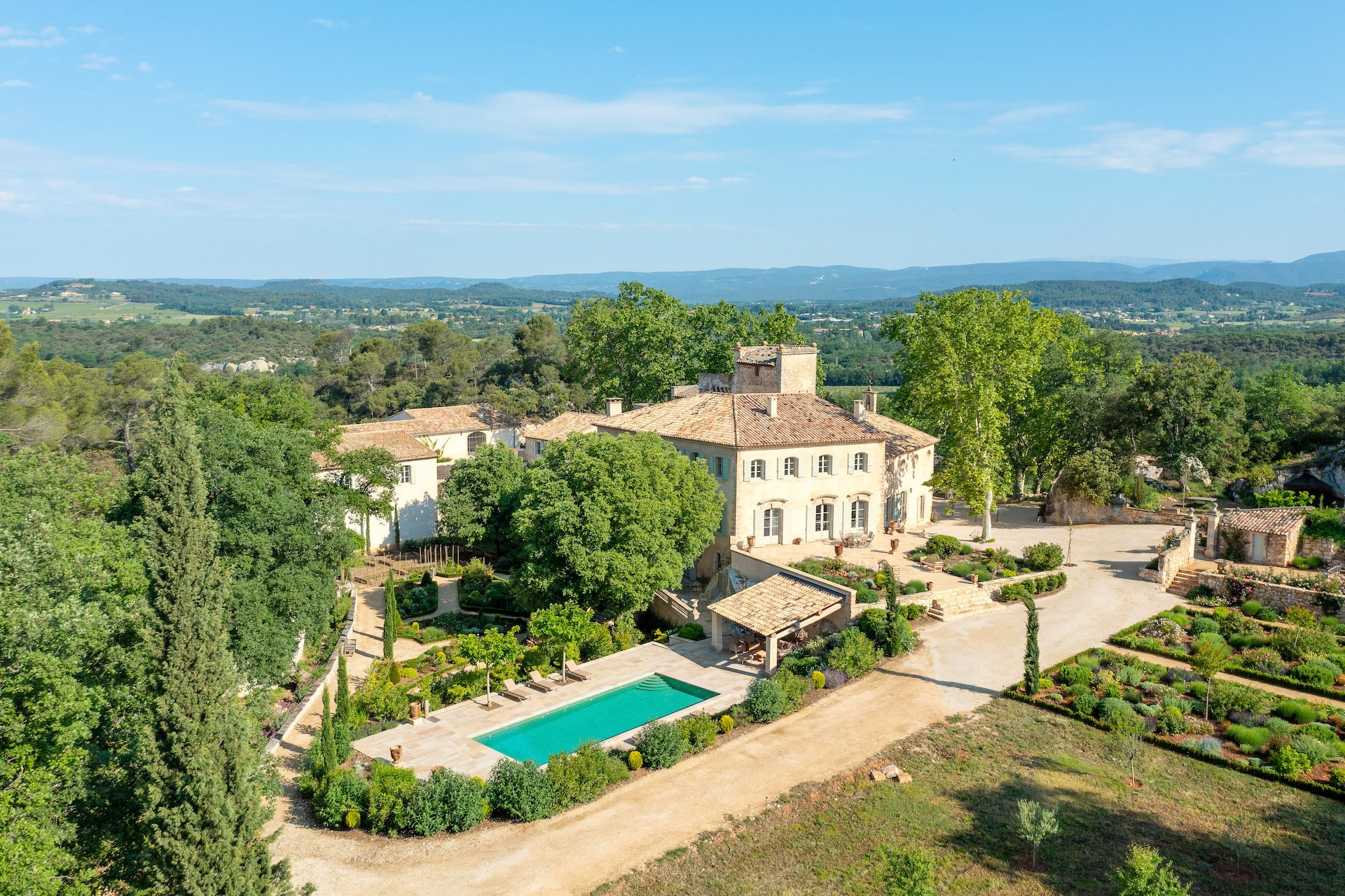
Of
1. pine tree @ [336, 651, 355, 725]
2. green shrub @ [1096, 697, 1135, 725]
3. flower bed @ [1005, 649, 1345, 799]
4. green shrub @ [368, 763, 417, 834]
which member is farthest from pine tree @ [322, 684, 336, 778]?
green shrub @ [1096, 697, 1135, 725]

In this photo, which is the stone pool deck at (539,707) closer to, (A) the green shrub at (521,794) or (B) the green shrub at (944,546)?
(A) the green shrub at (521,794)

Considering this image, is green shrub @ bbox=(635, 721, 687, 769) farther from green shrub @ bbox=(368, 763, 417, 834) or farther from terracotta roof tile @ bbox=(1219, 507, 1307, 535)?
terracotta roof tile @ bbox=(1219, 507, 1307, 535)

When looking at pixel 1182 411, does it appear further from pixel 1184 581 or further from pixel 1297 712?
pixel 1297 712

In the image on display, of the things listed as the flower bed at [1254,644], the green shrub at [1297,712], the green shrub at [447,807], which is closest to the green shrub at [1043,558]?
the flower bed at [1254,644]

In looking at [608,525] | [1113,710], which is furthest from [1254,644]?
[608,525]

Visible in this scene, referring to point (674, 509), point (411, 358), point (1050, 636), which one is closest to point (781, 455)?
point (674, 509)

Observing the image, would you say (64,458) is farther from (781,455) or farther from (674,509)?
(781,455)
